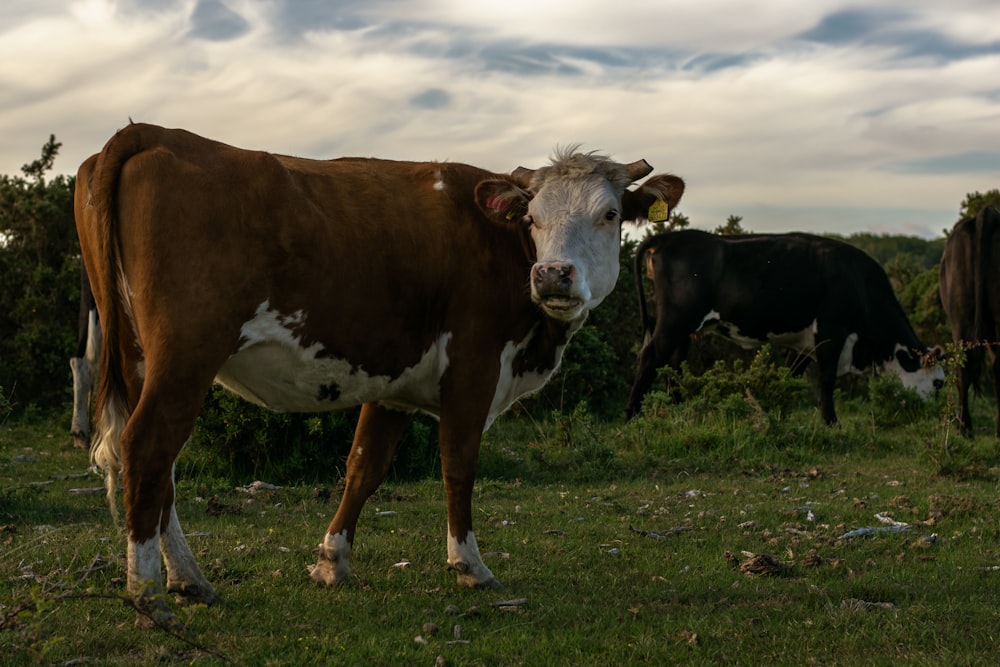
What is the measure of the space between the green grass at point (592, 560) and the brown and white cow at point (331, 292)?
0.43 metres

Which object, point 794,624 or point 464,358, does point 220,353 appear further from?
point 794,624

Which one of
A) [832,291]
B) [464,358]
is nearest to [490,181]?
[464,358]

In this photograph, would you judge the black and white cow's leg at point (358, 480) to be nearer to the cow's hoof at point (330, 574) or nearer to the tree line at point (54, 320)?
the cow's hoof at point (330, 574)

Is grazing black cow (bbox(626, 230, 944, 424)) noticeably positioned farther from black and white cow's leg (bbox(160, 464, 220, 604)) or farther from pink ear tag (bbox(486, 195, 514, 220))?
black and white cow's leg (bbox(160, 464, 220, 604))

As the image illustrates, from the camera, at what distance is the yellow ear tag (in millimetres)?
6824

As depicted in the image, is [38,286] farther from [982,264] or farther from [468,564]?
[982,264]

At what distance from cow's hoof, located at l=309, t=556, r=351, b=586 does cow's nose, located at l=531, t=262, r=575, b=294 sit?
2.05m

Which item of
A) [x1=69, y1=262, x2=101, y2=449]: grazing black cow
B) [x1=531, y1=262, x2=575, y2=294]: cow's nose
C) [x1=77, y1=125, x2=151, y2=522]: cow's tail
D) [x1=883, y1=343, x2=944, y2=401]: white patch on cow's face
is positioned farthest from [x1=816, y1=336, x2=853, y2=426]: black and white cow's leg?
[x1=77, y1=125, x2=151, y2=522]: cow's tail

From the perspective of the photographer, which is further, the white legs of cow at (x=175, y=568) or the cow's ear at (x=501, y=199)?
the cow's ear at (x=501, y=199)

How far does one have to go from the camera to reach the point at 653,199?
6820 mm

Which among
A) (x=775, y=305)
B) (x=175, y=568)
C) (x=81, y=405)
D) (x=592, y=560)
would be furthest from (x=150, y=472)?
(x=775, y=305)

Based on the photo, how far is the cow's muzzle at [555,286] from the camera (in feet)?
18.9

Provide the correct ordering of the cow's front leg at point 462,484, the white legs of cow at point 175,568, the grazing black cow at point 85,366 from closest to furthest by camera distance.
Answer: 1. the white legs of cow at point 175,568
2. the cow's front leg at point 462,484
3. the grazing black cow at point 85,366

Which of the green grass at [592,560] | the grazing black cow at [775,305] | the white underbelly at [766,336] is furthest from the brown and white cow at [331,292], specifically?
the white underbelly at [766,336]
